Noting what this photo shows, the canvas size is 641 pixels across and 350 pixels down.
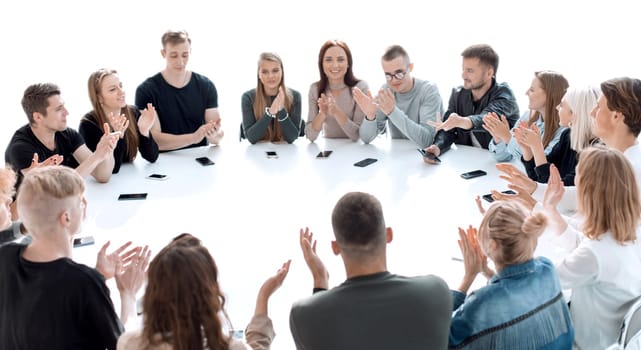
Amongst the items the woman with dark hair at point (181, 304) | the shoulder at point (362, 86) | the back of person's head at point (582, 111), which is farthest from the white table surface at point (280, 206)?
the woman with dark hair at point (181, 304)

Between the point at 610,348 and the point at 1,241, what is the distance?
98.5 inches

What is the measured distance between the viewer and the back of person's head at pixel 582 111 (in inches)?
142

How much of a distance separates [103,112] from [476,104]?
2446 millimetres

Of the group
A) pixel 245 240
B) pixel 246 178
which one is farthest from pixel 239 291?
pixel 246 178

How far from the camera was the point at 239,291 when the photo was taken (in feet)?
9.52

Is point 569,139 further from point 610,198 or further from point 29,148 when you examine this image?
point 29,148

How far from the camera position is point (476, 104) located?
15.4 ft

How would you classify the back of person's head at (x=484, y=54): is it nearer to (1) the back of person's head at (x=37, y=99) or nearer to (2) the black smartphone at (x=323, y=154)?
(2) the black smartphone at (x=323, y=154)

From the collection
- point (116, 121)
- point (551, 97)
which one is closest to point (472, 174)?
point (551, 97)

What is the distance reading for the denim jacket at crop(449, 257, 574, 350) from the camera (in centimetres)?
231

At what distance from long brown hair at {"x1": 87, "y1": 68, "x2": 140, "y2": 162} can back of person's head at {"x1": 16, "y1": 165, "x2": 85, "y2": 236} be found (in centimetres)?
187

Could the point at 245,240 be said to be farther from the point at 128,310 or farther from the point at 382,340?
the point at 382,340

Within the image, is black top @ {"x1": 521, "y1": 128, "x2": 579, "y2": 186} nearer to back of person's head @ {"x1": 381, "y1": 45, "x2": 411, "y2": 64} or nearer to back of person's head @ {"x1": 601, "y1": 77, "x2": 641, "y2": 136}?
back of person's head @ {"x1": 601, "y1": 77, "x2": 641, "y2": 136}

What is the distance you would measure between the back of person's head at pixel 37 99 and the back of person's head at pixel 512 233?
8.35ft
